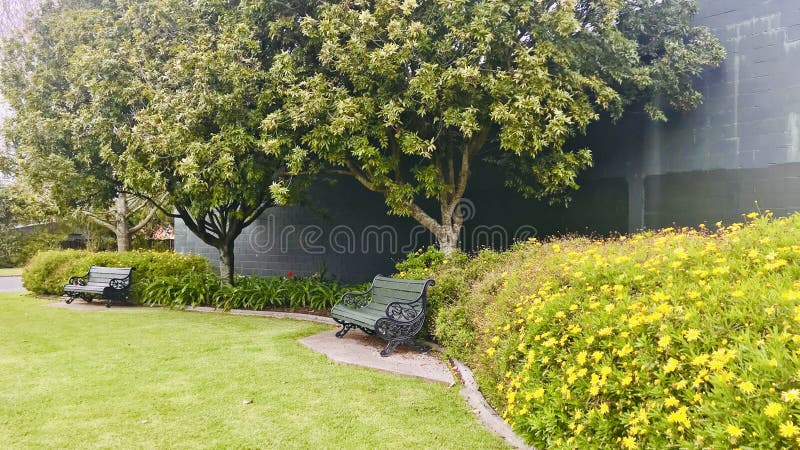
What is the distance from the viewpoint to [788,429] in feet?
5.70

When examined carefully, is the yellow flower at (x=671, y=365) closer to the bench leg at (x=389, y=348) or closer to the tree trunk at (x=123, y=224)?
the bench leg at (x=389, y=348)

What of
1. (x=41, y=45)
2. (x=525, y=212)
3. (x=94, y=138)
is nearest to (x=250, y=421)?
(x=525, y=212)

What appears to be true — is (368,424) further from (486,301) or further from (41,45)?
(41,45)

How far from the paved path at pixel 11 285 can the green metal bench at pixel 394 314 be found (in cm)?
1235

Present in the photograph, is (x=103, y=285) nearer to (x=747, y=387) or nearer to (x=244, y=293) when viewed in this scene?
(x=244, y=293)

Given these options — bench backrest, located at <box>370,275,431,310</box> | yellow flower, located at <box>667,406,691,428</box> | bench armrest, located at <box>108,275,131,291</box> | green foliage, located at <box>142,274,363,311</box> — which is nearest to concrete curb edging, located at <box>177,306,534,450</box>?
bench backrest, located at <box>370,275,431,310</box>

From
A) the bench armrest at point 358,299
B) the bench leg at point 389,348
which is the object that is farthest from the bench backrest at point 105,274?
the bench leg at point 389,348

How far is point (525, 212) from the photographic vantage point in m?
9.07

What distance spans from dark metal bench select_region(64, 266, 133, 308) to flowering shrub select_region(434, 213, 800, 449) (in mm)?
8593

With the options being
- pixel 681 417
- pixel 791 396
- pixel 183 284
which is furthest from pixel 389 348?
pixel 183 284

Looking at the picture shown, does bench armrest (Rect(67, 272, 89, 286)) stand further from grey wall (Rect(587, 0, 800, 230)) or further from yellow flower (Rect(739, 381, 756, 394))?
yellow flower (Rect(739, 381, 756, 394))

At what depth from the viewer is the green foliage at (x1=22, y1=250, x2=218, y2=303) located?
420 inches

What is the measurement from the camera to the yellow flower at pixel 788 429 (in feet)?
5.67

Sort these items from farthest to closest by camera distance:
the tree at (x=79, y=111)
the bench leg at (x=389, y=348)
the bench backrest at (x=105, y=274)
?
1. the bench backrest at (x=105, y=274)
2. the tree at (x=79, y=111)
3. the bench leg at (x=389, y=348)
